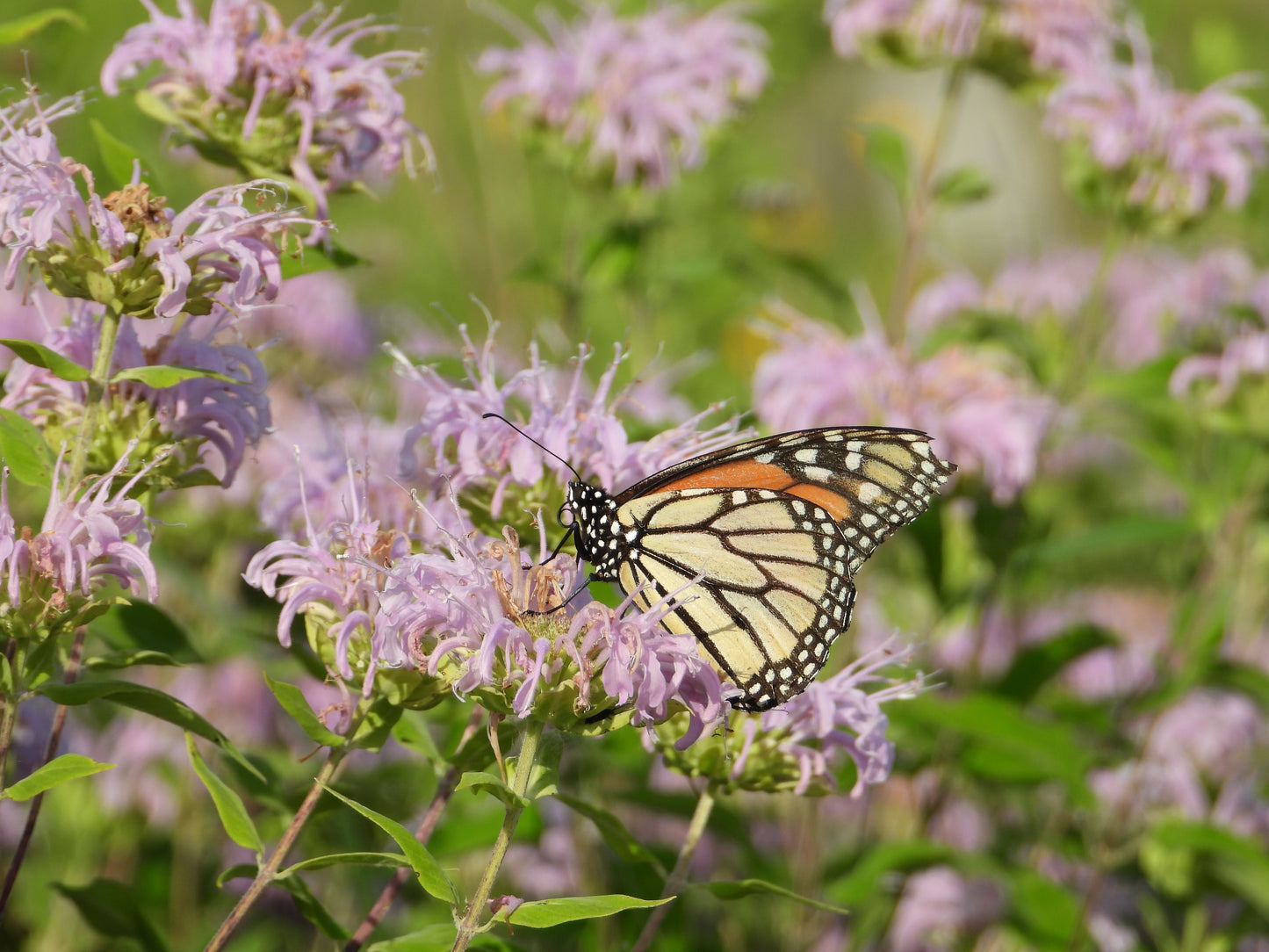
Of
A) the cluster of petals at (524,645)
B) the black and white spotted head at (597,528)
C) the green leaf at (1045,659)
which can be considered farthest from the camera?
the green leaf at (1045,659)

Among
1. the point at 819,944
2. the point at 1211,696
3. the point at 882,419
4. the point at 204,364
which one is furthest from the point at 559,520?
the point at 1211,696

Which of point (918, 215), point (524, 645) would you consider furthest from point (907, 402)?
point (524, 645)

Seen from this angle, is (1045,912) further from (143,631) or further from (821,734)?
(143,631)

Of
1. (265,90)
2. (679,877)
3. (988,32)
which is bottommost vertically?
(679,877)

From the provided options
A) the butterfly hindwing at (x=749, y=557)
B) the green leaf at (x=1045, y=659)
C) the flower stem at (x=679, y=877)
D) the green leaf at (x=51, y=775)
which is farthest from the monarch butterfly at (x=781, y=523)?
the green leaf at (x=1045, y=659)

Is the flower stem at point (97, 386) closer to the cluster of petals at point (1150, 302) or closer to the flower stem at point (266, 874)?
the flower stem at point (266, 874)

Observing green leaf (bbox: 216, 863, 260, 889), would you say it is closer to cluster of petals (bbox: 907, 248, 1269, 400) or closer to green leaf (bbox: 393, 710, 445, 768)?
green leaf (bbox: 393, 710, 445, 768)

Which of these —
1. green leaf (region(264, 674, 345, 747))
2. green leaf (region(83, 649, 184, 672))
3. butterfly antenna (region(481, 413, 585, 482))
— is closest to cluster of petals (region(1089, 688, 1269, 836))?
butterfly antenna (region(481, 413, 585, 482))

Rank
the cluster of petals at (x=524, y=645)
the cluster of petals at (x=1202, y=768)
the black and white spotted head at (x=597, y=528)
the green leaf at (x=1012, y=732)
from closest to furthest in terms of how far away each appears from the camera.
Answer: the cluster of petals at (x=524, y=645) < the black and white spotted head at (x=597, y=528) < the green leaf at (x=1012, y=732) < the cluster of petals at (x=1202, y=768)
